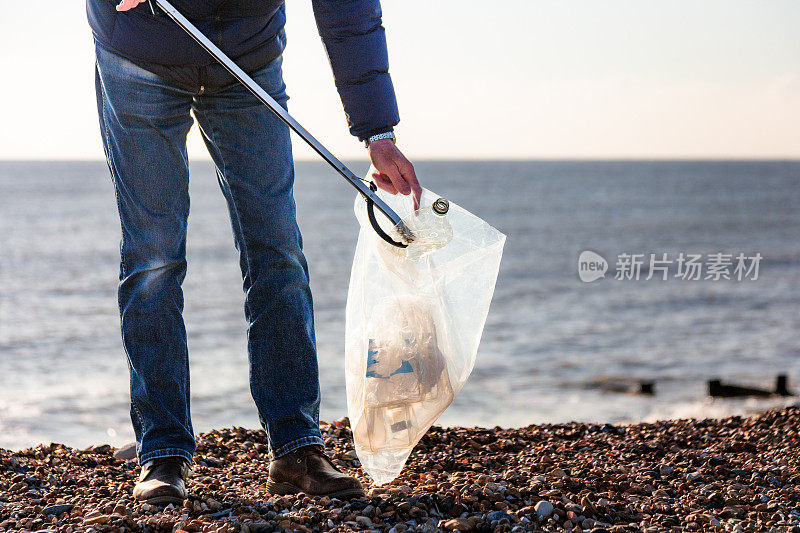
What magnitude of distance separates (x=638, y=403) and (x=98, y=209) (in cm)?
3804

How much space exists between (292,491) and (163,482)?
37cm

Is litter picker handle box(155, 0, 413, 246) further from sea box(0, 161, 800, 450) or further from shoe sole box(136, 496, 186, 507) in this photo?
sea box(0, 161, 800, 450)

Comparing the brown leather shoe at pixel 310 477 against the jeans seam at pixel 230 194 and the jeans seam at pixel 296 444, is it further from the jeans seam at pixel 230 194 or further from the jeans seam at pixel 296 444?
the jeans seam at pixel 230 194

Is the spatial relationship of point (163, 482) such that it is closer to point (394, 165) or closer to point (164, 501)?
point (164, 501)

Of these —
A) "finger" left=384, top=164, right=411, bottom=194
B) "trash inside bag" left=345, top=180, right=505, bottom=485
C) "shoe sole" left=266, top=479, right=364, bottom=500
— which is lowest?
"shoe sole" left=266, top=479, right=364, bottom=500

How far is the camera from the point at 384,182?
2246 mm

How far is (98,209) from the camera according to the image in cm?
4019

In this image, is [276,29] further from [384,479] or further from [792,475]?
[792,475]

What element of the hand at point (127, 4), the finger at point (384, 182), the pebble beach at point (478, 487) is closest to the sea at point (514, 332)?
the pebble beach at point (478, 487)

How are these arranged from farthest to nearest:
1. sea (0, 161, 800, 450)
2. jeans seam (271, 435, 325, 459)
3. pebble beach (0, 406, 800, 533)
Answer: sea (0, 161, 800, 450), jeans seam (271, 435, 325, 459), pebble beach (0, 406, 800, 533)

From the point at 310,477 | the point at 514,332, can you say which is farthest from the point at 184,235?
the point at 514,332

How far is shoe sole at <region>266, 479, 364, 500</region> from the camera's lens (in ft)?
7.33

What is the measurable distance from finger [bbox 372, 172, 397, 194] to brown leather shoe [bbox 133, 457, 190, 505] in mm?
1001

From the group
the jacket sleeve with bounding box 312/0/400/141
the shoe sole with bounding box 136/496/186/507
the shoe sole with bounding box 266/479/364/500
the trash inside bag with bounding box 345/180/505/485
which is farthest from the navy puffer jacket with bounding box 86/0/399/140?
the shoe sole with bounding box 136/496/186/507
